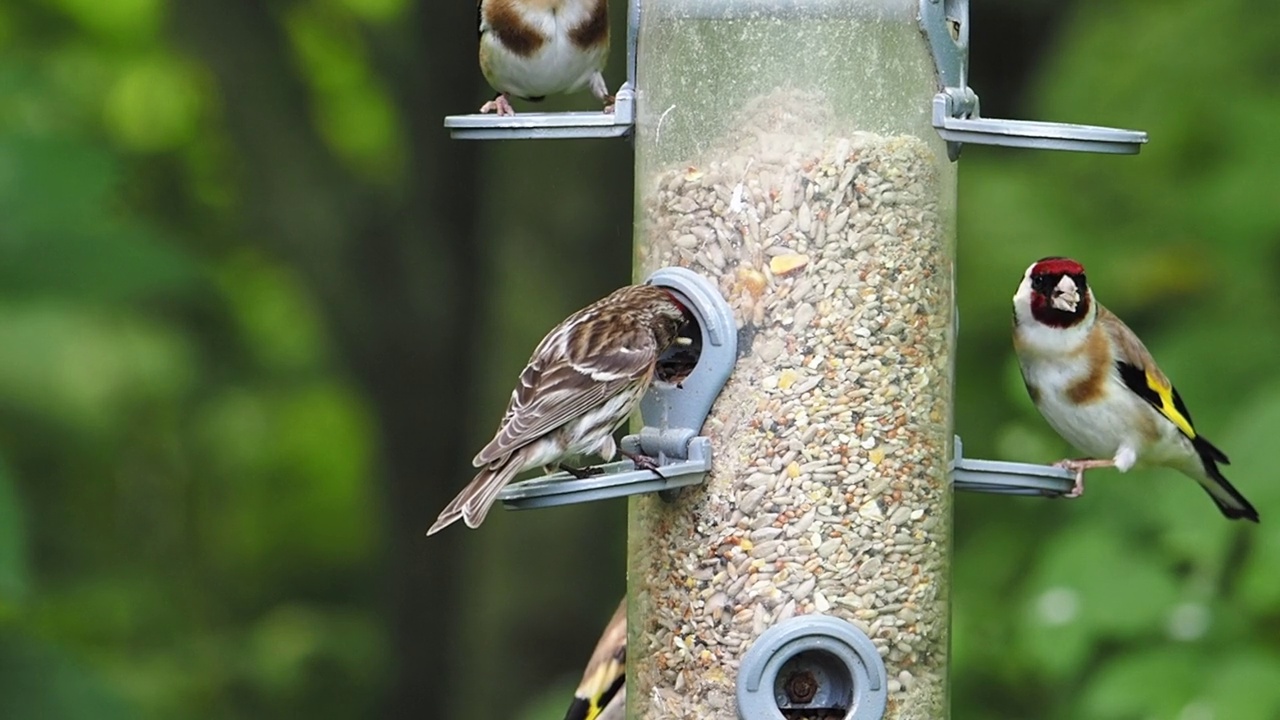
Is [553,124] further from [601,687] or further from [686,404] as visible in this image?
[601,687]

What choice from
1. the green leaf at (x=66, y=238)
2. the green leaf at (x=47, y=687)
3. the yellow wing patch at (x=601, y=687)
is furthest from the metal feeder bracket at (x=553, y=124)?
the green leaf at (x=47, y=687)

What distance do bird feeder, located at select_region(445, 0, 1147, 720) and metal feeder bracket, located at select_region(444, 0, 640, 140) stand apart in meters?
0.23

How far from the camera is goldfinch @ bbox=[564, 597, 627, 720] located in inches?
252

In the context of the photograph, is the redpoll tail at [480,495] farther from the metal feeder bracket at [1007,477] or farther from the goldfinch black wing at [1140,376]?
the goldfinch black wing at [1140,376]

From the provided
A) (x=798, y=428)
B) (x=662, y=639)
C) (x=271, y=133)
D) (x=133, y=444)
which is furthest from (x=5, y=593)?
(x=133, y=444)

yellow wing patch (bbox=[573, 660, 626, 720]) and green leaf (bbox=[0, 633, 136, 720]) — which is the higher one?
green leaf (bbox=[0, 633, 136, 720])

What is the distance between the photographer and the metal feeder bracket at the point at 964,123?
15.4ft

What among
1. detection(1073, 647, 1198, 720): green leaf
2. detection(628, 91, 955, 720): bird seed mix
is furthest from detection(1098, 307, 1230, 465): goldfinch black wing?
detection(628, 91, 955, 720): bird seed mix

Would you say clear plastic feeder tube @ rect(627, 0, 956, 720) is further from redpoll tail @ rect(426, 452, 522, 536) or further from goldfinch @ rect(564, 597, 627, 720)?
goldfinch @ rect(564, 597, 627, 720)

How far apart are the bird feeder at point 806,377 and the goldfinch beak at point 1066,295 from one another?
3.40 ft

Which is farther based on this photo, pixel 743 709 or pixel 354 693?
pixel 354 693

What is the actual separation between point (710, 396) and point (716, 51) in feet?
2.96

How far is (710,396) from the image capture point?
499 cm

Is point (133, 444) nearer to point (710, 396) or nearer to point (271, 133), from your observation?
point (271, 133)
